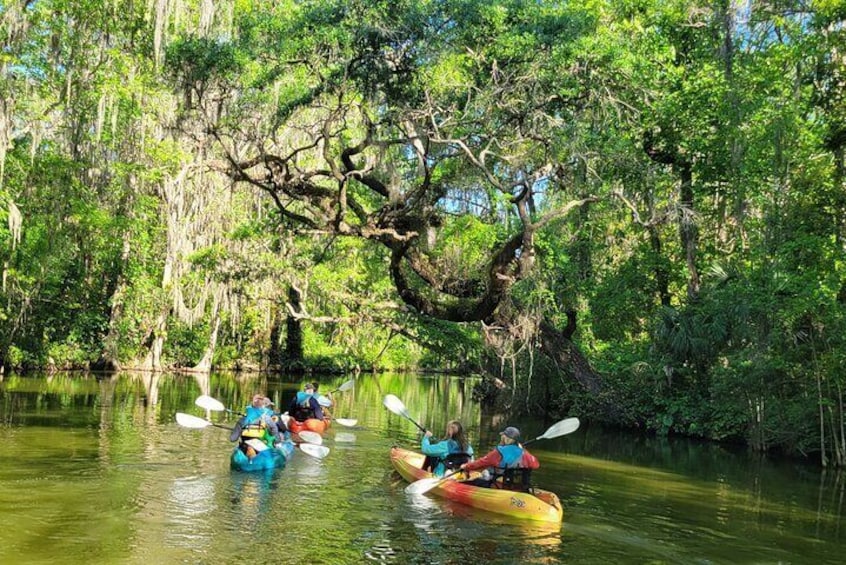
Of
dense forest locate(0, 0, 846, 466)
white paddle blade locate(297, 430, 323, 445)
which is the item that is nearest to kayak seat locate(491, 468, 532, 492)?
white paddle blade locate(297, 430, 323, 445)

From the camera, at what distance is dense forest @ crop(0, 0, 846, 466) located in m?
15.3

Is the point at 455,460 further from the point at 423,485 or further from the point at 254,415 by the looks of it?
the point at 254,415

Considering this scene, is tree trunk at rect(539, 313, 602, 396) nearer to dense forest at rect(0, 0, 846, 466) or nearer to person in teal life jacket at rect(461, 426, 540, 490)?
dense forest at rect(0, 0, 846, 466)

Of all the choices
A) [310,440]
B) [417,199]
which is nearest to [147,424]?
[310,440]

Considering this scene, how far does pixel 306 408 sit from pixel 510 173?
6993 millimetres

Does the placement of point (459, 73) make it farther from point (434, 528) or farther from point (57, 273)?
point (57, 273)

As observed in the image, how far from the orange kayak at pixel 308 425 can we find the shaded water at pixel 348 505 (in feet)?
1.34

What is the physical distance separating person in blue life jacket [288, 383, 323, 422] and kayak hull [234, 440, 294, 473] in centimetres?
495

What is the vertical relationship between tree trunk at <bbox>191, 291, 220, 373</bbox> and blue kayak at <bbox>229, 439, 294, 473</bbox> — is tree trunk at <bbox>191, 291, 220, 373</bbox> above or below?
above

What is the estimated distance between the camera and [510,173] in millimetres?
18016

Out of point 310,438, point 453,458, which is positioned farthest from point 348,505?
point 310,438

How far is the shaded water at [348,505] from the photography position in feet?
27.3

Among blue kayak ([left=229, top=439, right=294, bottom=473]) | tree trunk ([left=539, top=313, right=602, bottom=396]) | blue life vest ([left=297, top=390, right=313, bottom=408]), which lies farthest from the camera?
tree trunk ([left=539, top=313, right=602, bottom=396])

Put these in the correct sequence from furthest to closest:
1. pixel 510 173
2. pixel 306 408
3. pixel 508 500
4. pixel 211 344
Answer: pixel 211 344, pixel 306 408, pixel 510 173, pixel 508 500
